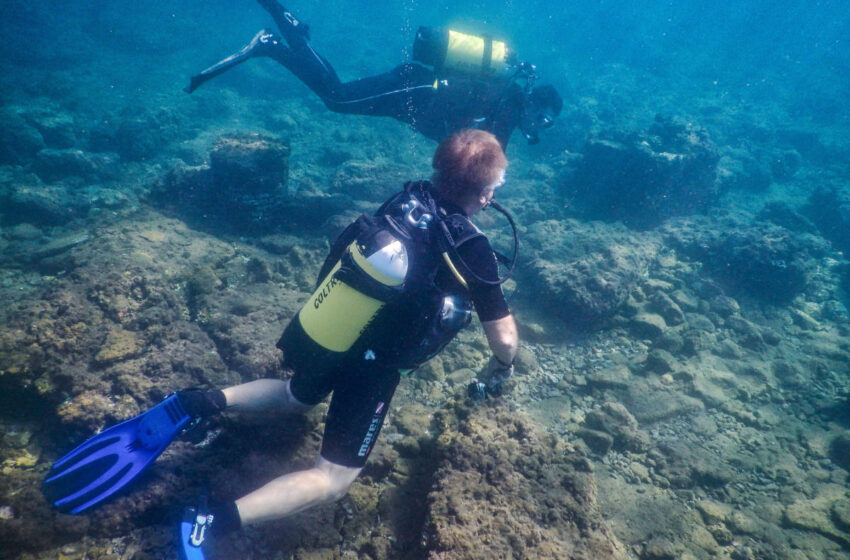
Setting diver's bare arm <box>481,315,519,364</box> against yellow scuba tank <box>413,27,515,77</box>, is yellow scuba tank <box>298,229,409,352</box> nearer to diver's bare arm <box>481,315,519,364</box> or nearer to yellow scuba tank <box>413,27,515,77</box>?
diver's bare arm <box>481,315,519,364</box>

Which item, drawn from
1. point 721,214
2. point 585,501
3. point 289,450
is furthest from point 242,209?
point 721,214

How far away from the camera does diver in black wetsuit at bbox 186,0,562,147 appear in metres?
6.75

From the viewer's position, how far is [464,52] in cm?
687

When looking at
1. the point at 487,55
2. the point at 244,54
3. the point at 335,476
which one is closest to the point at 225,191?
the point at 244,54

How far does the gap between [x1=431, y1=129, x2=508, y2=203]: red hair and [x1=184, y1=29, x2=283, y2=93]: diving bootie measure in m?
6.30

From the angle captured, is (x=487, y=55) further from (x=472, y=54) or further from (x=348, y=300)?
(x=348, y=300)

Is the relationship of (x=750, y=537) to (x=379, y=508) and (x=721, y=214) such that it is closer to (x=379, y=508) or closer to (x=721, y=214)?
(x=379, y=508)

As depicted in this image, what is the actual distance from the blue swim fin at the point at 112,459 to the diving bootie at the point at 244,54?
21.2 ft

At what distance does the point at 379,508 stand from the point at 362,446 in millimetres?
641

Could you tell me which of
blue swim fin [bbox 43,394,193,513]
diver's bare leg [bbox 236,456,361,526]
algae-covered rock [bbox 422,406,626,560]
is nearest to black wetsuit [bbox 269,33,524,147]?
algae-covered rock [bbox 422,406,626,560]

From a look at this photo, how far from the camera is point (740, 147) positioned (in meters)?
16.1

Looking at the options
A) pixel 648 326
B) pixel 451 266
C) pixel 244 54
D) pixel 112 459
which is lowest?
pixel 112 459

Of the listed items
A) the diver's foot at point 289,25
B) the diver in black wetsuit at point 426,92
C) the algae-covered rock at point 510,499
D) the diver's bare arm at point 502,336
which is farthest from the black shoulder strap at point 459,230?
the diver's foot at point 289,25

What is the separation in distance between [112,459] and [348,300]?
6.17ft
